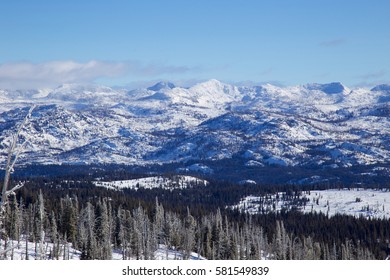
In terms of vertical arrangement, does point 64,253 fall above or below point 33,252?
above

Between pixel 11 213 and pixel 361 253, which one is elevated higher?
pixel 11 213

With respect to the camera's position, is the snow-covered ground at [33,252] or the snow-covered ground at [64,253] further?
the snow-covered ground at [64,253]

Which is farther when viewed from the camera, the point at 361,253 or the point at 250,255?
the point at 361,253

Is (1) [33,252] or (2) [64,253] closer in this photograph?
(2) [64,253]

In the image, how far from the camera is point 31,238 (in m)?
142

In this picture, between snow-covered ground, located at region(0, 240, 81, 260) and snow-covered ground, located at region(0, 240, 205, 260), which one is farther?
snow-covered ground, located at region(0, 240, 205, 260)

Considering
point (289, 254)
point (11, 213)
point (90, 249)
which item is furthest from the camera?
point (289, 254)

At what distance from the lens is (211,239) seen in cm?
15588

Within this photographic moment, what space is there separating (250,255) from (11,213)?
61.8 meters
